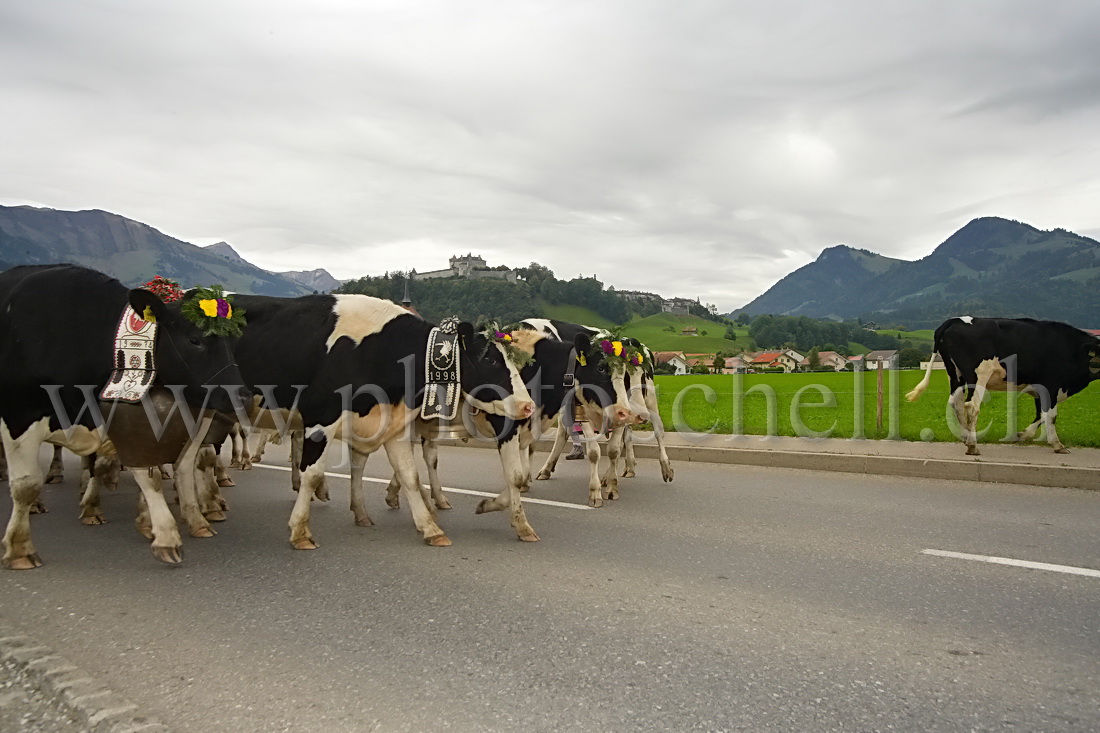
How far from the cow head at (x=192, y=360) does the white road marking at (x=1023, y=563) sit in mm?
5904

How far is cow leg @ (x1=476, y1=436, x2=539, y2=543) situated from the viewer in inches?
269

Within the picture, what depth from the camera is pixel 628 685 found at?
369 cm

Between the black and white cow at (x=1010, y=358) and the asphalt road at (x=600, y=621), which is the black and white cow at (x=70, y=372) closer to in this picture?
the asphalt road at (x=600, y=621)

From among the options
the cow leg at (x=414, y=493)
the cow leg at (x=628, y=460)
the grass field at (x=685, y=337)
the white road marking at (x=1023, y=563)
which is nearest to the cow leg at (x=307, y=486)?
the cow leg at (x=414, y=493)

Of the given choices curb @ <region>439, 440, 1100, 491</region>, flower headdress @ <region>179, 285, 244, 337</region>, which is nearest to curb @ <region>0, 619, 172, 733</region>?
flower headdress @ <region>179, 285, 244, 337</region>

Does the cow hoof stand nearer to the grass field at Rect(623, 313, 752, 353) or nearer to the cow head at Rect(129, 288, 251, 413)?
the cow head at Rect(129, 288, 251, 413)

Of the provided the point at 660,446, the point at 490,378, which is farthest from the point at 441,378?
the point at 660,446

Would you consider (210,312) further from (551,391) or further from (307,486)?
(551,391)

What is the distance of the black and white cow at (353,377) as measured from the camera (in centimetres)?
684

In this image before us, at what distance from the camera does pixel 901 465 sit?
1020 centimetres

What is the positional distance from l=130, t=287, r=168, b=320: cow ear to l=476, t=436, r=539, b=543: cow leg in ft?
10.3

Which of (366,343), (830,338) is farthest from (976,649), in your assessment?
Answer: (830,338)

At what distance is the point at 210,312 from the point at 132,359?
717 mm

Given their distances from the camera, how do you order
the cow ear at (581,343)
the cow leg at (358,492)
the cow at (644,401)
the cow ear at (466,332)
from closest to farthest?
the cow ear at (466,332)
the cow leg at (358,492)
the cow ear at (581,343)
the cow at (644,401)
